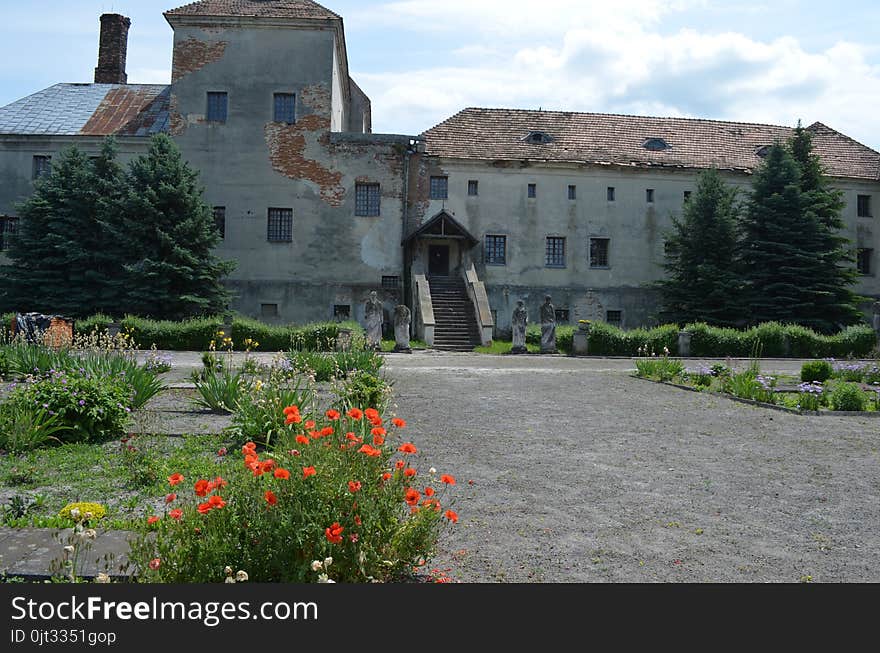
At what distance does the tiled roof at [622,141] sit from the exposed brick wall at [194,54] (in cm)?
1022

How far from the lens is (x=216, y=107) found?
32594 mm

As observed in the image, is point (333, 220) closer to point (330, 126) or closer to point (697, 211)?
point (330, 126)

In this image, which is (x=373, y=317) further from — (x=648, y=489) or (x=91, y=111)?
(x=91, y=111)

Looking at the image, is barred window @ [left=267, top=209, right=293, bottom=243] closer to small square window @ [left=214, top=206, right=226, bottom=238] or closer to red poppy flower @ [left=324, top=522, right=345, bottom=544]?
small square window @ [left=214, top=206, right=226, bottom=238]

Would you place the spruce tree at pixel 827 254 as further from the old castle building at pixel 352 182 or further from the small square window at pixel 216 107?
the small square window at pixel 216 107

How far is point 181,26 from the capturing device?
106 feet

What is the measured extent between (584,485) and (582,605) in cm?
344

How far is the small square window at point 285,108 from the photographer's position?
107ft

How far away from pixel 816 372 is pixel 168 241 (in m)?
22.7

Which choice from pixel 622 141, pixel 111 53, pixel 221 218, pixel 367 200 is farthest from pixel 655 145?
pixel 111 53

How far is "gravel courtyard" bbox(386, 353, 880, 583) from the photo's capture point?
177 inches

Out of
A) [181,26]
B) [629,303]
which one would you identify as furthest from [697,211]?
[181,26]

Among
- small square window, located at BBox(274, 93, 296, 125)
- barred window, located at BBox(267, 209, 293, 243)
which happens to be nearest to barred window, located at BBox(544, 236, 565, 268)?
barred window, located at BBox(267, 209, 293, 243)

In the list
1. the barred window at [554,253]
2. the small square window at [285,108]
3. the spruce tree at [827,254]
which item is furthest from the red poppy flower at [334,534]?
the barred window at [554,253]
